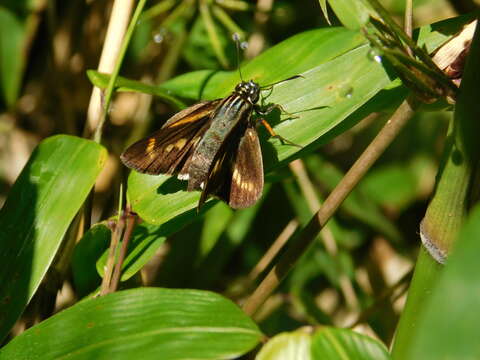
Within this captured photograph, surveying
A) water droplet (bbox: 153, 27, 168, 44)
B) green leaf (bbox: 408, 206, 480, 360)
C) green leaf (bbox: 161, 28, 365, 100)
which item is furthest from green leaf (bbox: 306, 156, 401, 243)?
green leaf (bbox: 408, 206, 480, 360)

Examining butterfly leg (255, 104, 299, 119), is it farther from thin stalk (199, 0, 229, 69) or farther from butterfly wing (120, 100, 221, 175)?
thin stalk (199, 0, 229, 69)

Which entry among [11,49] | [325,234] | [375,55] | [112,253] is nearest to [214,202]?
[112,253]

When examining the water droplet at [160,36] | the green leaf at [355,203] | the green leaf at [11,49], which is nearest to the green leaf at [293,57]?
the water droplet at [160,36]

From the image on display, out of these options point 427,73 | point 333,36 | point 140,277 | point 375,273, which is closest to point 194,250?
point 140,277

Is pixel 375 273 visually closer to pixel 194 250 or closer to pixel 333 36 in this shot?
pixel 194 250

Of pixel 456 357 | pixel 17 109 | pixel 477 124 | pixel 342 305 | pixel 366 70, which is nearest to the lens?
pixel 456 357

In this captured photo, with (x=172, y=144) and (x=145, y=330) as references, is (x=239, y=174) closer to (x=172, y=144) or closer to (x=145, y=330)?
(x=172, y=144)

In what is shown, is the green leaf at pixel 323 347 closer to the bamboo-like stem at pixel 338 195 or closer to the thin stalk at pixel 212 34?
the bamboo-like stem at pixel 338 195
